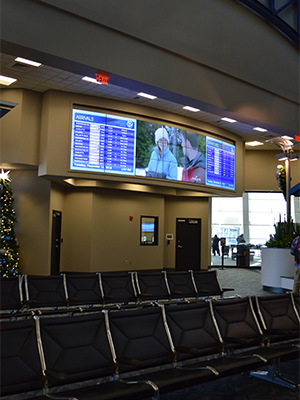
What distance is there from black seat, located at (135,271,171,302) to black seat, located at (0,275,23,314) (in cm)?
168

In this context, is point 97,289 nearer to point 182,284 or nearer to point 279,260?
point 182,284

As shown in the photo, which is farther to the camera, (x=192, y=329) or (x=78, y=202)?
(x=78, y=202)

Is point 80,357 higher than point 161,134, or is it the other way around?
point 161,134

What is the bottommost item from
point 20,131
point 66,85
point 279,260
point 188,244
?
point 279,260

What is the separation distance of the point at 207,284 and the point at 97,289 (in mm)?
1944

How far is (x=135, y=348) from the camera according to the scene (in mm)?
3111

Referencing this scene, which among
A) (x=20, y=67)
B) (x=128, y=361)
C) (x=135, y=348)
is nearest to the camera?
(x=128, y=361)

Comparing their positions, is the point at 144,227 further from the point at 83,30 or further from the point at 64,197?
the point at 83,30

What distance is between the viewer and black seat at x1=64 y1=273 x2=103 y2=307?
17.1 ft

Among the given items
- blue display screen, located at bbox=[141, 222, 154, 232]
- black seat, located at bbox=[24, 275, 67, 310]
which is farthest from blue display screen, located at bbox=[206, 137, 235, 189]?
black seat, located at bbox=[24, 275, 67, 310]

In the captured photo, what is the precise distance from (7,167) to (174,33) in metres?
6.11

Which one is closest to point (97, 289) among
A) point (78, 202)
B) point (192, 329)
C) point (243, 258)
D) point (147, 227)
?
point (192, 329)

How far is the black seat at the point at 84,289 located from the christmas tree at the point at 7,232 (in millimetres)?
4309

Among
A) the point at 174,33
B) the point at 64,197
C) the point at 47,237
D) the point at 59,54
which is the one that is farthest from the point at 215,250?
the point at 59,54
